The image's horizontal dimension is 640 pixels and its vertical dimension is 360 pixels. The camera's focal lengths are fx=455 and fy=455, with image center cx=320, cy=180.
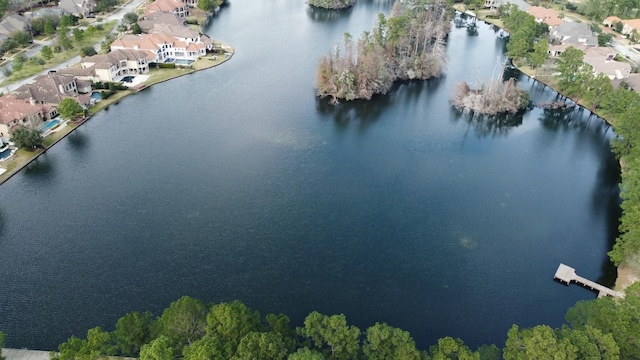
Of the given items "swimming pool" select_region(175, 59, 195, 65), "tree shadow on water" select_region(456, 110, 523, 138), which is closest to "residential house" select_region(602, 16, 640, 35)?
"tree shadow on water" select_region(456, 110, 523, 138)

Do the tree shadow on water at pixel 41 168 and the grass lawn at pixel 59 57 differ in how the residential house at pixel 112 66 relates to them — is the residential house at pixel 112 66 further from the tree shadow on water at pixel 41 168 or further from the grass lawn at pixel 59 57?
the tree shadow on water at pixel 41 168

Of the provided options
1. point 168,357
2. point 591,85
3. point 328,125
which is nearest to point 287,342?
point 168,357

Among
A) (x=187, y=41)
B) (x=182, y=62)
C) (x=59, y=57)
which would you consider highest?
(x=187, y=41)

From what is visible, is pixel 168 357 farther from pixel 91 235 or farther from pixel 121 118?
pixel 121 118

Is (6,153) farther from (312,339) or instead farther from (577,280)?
(577,280)

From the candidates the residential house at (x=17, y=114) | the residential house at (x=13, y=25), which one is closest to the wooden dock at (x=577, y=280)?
the residential house at (x=17, y=114)

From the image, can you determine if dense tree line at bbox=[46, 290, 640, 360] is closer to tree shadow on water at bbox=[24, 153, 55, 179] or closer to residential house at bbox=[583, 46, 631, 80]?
tree shadow on water at bbox=[24, 153, 55, 179]

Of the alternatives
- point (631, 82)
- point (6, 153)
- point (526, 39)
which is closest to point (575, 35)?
point (526, 39)
